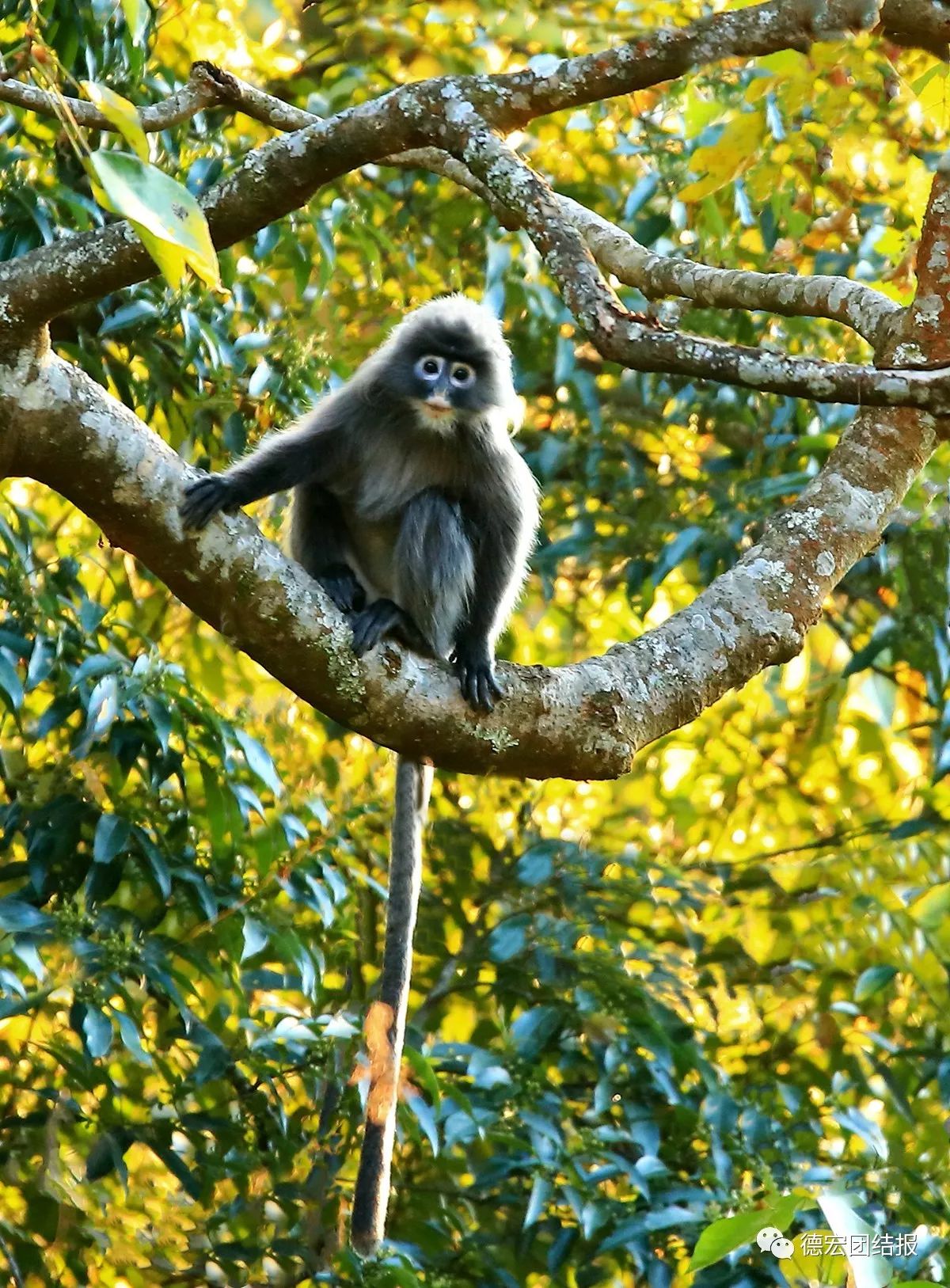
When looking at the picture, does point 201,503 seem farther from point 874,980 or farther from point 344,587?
point 874,980

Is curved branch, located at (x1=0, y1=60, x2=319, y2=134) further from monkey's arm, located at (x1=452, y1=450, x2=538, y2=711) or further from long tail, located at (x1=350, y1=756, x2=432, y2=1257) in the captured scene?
monkey's arm, located at (x1=452, y1=450, x2=538, y2=711)

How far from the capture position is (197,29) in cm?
454

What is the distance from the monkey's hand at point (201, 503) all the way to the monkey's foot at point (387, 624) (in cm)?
49

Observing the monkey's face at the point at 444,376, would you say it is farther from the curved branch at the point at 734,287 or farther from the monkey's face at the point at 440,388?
the curved branch at the point at 734,287

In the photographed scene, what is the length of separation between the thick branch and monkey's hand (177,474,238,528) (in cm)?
2

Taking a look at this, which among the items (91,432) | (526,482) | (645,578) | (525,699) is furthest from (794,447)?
(91,432)

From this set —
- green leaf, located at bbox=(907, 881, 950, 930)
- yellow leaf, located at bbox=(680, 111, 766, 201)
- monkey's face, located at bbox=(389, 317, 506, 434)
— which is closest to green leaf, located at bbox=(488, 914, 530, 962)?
green leaf, located at bbox=(907, 881, 950, 930)

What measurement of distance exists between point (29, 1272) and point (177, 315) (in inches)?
84.0

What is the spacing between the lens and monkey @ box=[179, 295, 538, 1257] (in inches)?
150

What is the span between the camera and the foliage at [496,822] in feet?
10.9

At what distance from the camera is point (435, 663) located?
2.74m

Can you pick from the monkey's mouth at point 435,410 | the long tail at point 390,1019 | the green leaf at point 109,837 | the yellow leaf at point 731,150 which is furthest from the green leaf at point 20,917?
the yellow leaf at point 731,150

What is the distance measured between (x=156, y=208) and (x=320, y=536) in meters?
2.93

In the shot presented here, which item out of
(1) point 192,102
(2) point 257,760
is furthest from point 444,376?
(1) point 192,102
